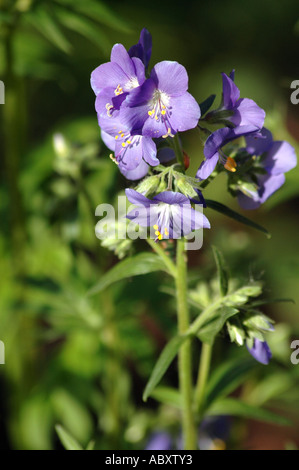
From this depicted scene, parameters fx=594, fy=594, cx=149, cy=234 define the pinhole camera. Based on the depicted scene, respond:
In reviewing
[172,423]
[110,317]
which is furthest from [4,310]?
[172,423]

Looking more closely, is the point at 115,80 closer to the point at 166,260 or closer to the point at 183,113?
the point at 183,113

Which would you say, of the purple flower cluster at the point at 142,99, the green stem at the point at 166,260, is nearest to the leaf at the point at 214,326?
the green stem at the point at 166,260

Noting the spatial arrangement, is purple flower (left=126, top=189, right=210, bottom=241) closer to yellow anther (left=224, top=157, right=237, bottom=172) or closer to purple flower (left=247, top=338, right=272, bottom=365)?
yellow anther (left=224, top=157, right=237, bottom=172)

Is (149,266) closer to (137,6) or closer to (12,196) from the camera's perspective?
(12,196)

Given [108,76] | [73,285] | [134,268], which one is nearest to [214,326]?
[134,268]

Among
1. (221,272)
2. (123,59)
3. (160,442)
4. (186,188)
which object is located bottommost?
(160,442)
